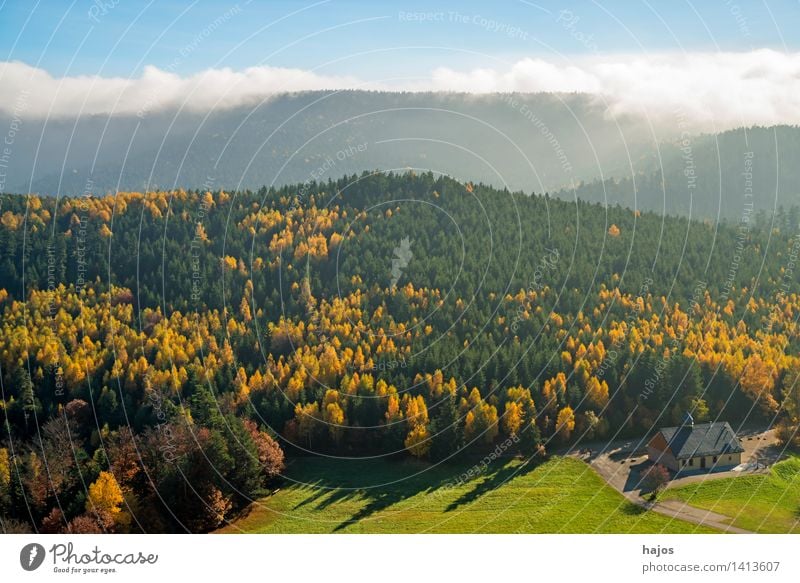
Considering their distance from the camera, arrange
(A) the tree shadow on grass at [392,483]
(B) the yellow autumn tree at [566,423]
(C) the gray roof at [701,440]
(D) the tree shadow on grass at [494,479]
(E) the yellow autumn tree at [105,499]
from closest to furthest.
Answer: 1. (E) the yellow autumn tree at [105,499]
2. (D) the tree shadow on grass at [494,479]
3. (A) the tree shadow on grass at [392,483]
4. (C) the gray roof at [701,440]
5. (B) the yellow autumn tree at [566,423]

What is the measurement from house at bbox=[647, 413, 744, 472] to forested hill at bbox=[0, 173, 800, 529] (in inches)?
262

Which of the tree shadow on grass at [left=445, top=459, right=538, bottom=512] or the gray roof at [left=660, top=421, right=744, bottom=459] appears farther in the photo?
the gray roof at [left=660, top=421, right=744, bottom=459]

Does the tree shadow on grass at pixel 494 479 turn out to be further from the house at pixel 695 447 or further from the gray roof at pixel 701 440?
the gray roof at pixel 701 440

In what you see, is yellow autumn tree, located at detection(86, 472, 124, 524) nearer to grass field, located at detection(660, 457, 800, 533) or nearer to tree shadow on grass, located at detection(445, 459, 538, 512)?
tree shadow on grass, located at detection(445, 459, 538, 512)

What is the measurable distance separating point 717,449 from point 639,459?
6.28m

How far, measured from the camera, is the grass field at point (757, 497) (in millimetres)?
52562

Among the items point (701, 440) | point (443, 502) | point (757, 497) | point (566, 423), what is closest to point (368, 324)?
point (566, 423)

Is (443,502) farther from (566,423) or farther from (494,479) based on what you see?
(566,423)

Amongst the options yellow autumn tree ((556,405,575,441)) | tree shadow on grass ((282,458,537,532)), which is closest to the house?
yellow autumn tree ((556,405,575,441))

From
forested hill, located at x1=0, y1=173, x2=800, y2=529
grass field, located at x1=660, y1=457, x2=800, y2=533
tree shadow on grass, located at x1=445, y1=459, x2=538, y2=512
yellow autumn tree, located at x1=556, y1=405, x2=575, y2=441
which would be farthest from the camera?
forested hill, located at x1=0, y1=173, x2=800, y2=529

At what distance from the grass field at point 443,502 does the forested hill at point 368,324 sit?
294cm

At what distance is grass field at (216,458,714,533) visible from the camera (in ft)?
174

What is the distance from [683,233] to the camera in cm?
13475

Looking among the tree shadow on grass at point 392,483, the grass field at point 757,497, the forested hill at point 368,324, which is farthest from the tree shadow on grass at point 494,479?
the grass field at point 757,497
